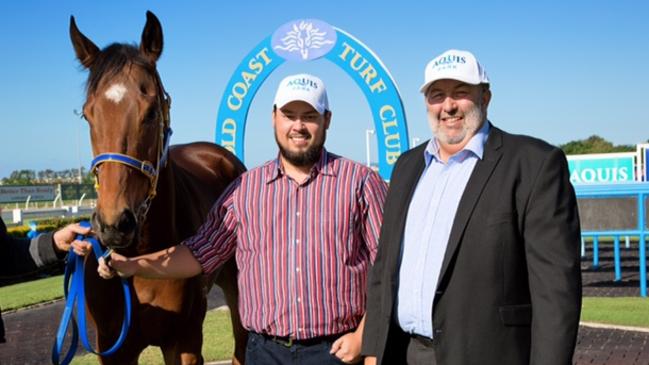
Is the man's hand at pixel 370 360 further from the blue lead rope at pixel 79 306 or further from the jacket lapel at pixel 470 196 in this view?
the blue lead rope at pixel 79 306

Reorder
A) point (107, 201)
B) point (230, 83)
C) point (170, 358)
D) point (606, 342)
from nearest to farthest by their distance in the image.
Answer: point (107, 201) → point (170, 358) → point (606, 342) → point (230, 83)

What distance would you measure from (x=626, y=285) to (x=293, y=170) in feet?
28.7

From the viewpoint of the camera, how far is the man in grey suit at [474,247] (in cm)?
204

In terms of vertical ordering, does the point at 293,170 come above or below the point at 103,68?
below

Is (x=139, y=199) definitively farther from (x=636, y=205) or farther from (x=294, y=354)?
(x=636, y=205)

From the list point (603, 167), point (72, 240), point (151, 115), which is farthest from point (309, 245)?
point (603, 167)

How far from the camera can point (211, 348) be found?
256 inches

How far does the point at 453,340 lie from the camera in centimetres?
216

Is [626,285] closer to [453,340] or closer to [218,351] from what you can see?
[218,351]

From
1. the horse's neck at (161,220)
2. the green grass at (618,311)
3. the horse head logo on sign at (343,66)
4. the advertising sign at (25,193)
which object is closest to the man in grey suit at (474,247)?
the horse's neck at (161,220)

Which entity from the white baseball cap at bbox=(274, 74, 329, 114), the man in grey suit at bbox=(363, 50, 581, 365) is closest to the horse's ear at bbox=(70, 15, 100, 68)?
the white baseball cap at bbox=(274, 74, 329, 114)

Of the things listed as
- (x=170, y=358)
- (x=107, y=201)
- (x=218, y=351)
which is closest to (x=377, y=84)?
(x=218, y=351)

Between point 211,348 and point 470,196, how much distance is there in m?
4.89

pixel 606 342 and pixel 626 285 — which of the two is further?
pixel 626 285
